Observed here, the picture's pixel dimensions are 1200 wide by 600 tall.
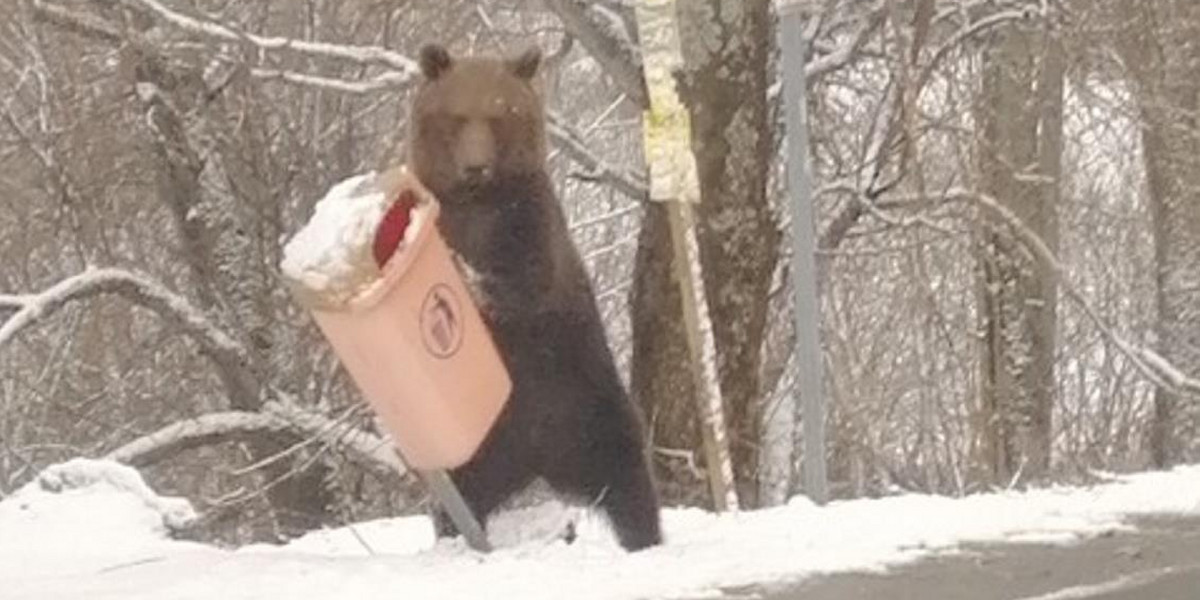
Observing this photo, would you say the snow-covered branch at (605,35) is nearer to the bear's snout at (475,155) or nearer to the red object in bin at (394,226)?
the bear's snout at (475,155)

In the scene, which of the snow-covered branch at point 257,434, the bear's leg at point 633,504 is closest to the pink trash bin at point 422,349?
the bear's leg at point 633,504

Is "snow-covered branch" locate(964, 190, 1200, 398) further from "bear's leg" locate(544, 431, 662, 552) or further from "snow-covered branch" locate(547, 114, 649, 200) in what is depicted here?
"bear's leg" locate(544, 431, 662, 552)

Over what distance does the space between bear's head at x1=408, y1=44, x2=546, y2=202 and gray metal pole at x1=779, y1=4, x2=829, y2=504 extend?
2.42 feet

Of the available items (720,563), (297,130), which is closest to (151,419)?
(297,130)

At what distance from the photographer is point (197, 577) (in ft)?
16.8

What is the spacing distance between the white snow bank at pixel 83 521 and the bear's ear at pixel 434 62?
1.47m

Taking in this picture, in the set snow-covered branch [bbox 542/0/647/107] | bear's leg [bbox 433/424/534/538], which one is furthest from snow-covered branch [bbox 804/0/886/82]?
bear's leg [bbox 433/424/534/538]

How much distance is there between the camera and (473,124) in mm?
6359

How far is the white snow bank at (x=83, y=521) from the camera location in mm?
5656

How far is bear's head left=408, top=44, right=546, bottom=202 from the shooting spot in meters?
6.29

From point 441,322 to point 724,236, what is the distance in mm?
6290

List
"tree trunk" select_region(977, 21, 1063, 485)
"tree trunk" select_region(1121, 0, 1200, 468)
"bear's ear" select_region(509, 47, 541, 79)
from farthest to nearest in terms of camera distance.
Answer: "tree trunk" select_region(1121, 0, 1200, 468), "tree trunk" select_region(977, 21, 1063, 485), "bear's ear" select_region(509, 47, 541, 79)

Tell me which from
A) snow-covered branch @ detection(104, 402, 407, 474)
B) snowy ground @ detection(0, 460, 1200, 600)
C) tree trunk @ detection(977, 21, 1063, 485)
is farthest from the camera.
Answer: tree trunk @ detection(977, 21, 1063, 485)

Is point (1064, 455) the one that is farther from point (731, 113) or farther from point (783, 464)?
point (731, 113)
